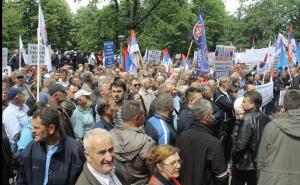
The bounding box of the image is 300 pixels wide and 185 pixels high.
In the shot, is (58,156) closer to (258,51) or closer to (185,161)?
(185,161)

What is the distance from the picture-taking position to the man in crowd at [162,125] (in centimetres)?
532

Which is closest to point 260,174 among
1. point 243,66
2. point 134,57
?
point 134,57

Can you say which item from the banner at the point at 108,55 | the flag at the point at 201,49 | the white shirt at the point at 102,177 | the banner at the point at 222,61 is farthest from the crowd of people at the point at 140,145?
the banner at the point at 108,55

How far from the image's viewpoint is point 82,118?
6.59 meters

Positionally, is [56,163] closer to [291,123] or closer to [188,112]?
[291,123]

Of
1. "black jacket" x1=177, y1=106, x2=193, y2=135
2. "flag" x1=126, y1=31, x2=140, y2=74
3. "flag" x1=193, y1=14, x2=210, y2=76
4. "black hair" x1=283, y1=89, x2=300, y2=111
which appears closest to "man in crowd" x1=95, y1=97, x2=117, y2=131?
"black jacket" x1=177, y1=106, x2=193, y2=135

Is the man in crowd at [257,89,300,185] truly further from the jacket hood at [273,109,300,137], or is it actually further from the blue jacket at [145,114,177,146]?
the blue jacket at [145,114,177,146]

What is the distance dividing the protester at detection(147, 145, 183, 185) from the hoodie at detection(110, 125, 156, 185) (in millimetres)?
411

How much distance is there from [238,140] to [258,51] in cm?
1064

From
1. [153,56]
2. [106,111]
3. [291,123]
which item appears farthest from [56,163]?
[153,56]

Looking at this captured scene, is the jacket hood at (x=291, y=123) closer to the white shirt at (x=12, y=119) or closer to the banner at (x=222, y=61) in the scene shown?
the white shirt at (x=12, y=119)

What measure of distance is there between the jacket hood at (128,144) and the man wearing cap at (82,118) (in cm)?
179

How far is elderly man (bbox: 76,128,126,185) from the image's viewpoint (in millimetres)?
3416

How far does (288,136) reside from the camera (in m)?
5.00
